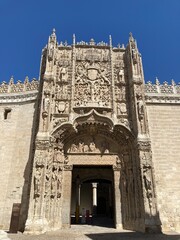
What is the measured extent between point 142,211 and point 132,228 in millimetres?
1052

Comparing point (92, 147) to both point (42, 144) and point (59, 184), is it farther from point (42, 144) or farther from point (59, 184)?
point (42, 144)

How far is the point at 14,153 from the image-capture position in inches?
472

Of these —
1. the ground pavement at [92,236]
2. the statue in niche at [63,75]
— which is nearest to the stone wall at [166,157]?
the ground pavement at [92,236]

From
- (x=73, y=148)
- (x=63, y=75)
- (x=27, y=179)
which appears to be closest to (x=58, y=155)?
(x=73, y=148)

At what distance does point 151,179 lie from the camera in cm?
1034

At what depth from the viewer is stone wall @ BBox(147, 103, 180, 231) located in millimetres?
10602

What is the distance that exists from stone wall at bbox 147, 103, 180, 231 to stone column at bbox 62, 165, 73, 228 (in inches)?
176

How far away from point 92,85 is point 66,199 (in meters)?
6.62

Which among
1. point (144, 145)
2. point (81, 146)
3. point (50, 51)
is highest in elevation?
point (50, 51)

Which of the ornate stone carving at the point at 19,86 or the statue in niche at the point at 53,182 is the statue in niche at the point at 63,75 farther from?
the statue in niche at the point at 53,182

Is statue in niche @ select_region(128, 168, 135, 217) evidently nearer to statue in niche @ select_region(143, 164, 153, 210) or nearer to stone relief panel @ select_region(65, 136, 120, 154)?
statue in niche @ select_region(143, 164, 153, 210)

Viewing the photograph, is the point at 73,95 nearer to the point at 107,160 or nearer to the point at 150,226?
the point at 107,160

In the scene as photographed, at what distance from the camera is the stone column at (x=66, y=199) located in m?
10.9

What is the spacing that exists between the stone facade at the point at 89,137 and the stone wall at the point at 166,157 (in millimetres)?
47
